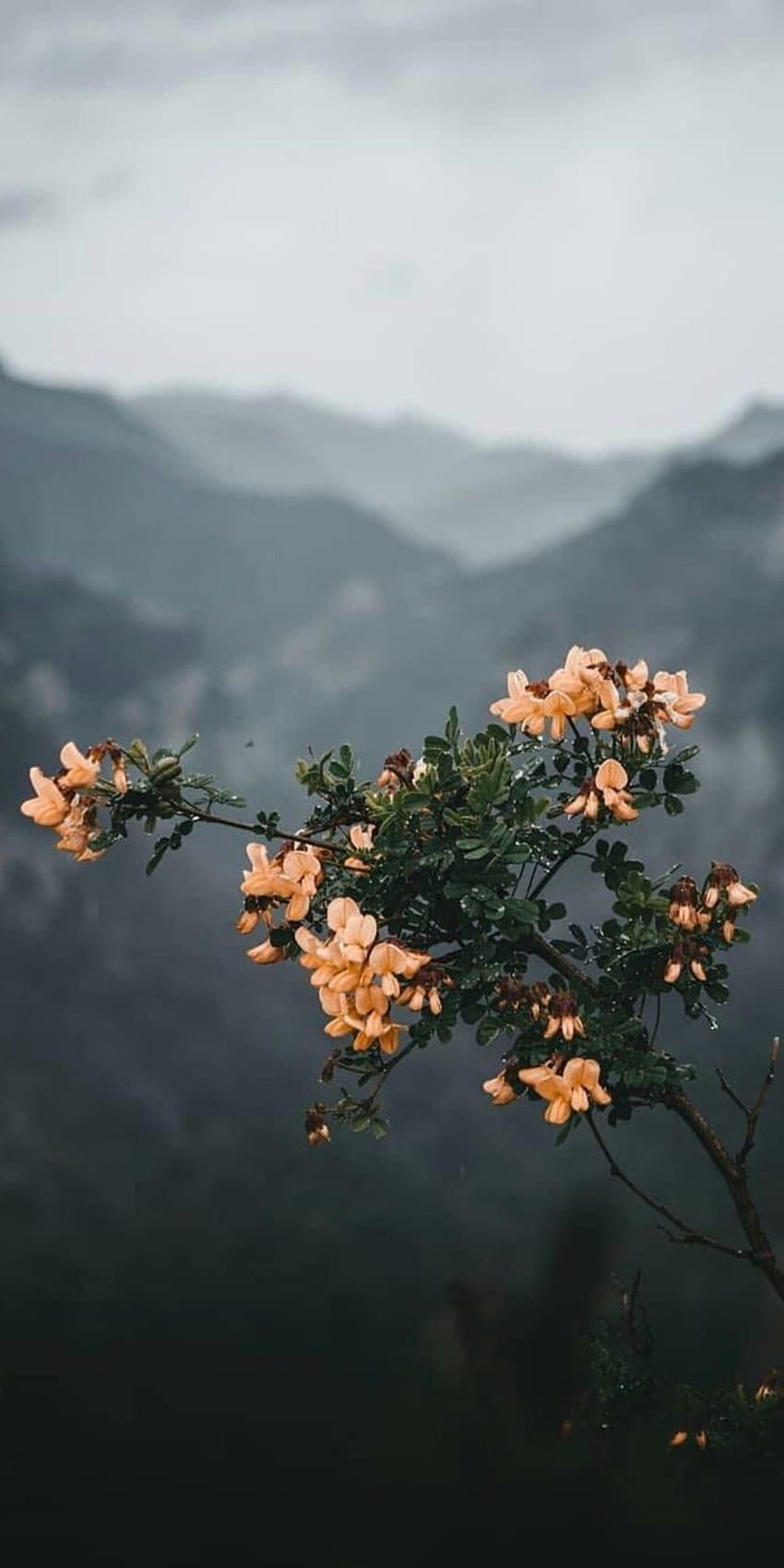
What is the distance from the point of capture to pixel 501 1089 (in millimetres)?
1121

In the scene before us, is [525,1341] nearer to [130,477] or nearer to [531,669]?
[531,669]

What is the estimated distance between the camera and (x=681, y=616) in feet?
9.77

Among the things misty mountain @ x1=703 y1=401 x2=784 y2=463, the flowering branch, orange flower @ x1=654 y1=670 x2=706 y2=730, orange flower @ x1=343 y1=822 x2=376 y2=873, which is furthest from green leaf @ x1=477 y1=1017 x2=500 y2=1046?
misty mountain @ x1=703 y1=401 x2=784 y2=463

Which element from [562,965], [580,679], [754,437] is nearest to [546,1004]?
[562,965]

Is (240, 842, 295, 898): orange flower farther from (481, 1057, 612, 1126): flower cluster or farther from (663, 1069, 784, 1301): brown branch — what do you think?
(663, 1069, 784, 1301): brown branch

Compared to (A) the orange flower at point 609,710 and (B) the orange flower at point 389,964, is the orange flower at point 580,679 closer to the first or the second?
(A) the orange flower at point 609,710

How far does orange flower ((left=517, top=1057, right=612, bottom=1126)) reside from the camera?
1063mm

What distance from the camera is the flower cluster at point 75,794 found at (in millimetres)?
1059

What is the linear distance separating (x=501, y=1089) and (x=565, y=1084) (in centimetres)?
6

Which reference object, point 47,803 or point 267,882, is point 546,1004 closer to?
point 267,882

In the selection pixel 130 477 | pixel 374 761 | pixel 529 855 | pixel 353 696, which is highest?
pixel 130 477

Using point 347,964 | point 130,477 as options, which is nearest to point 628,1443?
point 347,964

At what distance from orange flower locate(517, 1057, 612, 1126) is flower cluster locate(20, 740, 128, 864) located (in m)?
0.34

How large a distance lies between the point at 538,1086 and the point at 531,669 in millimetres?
2013
